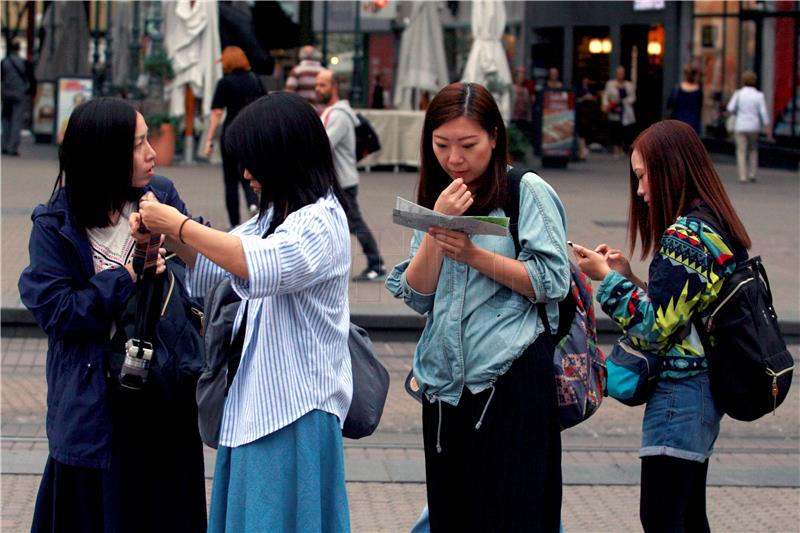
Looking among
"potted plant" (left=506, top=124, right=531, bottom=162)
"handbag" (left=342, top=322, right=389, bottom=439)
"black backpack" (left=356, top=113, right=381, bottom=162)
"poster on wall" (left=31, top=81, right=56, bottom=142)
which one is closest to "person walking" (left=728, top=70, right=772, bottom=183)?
"potted plant" (left=506, top=124, right=531, bottom=162)

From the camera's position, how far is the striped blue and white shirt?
3268mm

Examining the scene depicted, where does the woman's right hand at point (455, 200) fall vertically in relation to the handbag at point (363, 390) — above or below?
above

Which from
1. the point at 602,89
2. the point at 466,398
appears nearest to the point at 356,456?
the point at 466,398

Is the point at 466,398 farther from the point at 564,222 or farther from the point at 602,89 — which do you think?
the point at 602,89

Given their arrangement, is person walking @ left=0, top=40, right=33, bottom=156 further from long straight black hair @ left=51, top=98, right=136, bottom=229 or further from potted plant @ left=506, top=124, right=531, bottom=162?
long straight black hair @ left=51, top=98, right=136, bottom=229

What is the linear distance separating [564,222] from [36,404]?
15.4ft

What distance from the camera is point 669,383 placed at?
12.8 ft

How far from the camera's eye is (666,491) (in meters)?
3.90

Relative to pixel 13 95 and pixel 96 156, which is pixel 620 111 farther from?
pixel 96 156

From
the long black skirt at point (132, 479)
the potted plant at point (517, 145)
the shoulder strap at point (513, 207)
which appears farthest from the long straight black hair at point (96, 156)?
the potted plant at point (517, 145)

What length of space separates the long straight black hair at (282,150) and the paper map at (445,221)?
0.20m

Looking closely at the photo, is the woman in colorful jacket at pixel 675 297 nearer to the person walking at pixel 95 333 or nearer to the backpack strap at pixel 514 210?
the backpack strap at pixel 514 210

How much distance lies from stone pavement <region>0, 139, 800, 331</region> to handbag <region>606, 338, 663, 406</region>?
495 cm

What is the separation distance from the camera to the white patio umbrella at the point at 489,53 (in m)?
20.3
